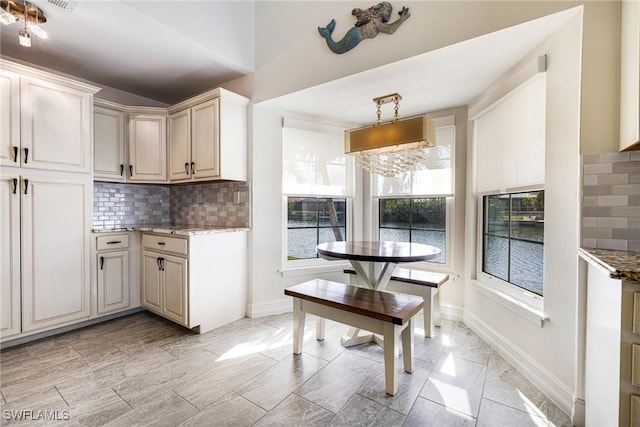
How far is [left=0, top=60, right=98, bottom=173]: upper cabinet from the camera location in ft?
7.13

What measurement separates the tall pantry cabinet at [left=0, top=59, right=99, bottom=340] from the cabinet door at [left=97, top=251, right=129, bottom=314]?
0.41 ft

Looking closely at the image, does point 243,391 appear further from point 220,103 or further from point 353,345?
point 220,103

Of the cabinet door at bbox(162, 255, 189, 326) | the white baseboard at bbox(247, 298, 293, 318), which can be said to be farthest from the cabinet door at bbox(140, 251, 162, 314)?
the white baseboard at bbox(247, 298, 293, 318)

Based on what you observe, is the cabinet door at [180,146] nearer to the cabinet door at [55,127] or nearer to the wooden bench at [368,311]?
the cabinet door at [55,127]

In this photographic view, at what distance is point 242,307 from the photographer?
2.96m

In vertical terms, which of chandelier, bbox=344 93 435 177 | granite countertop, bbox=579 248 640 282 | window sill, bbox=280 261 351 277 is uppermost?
chandelier, bbox=344 93 435 177

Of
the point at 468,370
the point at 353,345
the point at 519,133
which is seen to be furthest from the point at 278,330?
the point at 519,133

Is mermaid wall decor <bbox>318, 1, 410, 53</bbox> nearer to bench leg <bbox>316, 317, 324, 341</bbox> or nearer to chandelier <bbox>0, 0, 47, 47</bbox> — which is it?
chandelier <bbox>0, 0, 47, 47</bbox>

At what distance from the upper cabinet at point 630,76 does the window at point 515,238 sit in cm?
74

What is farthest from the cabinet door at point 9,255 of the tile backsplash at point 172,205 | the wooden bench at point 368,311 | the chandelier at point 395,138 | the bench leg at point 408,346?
the bench leg at point 408,346

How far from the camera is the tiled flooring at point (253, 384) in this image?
154cm

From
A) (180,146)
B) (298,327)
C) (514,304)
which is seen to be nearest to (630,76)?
(514,304)

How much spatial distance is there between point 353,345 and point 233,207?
6.06 ft

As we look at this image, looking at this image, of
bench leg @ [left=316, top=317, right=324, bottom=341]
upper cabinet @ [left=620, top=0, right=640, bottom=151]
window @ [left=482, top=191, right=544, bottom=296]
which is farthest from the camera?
bench leg @ [left=316, top=317, right=324, bottom=341]
